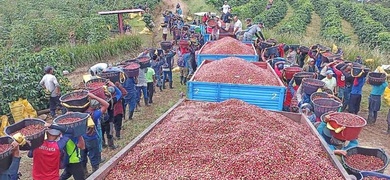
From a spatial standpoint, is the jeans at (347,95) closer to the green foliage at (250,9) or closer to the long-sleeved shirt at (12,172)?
the long-sleeved shirt at (12,172)

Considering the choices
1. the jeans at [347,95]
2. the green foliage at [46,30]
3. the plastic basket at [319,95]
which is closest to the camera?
the plastic basket at [319,95]

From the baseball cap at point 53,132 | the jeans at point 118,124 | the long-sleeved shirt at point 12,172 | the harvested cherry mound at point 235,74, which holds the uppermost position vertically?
the harvested cherry mound at point 235,74

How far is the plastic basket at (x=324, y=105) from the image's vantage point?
6238mm

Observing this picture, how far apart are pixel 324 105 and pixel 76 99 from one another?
4.45 metres

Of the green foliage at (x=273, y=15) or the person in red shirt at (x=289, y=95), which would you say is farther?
the green foliage at (x=273, y=15)

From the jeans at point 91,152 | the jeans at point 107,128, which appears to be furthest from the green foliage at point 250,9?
the jeans at point 91,152

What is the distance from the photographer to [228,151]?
14.8 feet

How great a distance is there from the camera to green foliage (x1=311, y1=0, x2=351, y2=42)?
74.8 feet

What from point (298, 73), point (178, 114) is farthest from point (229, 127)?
point (298, 73)

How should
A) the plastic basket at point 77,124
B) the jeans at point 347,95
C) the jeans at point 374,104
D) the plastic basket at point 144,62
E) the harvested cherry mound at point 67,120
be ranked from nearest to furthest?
1. the plastic basket at point 77,124
2. the harvested cherry mound at point 67,120
3. the jeans at point 374,104
4. the jeans at point 347,95
5. the plastic basket at point 144,62

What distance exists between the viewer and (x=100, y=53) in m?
15.8

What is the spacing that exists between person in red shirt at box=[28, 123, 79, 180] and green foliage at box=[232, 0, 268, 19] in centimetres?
2454

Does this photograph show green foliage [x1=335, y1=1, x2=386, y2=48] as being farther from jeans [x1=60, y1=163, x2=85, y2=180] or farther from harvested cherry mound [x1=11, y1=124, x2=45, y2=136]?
→ harvested cherry mound [x1=11, y1=124, x2=45, y2=136]

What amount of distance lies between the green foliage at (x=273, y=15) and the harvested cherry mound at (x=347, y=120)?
75.3 feet
